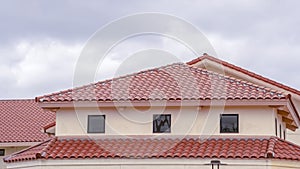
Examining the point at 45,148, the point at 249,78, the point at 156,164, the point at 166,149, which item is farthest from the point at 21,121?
the point at 156,164

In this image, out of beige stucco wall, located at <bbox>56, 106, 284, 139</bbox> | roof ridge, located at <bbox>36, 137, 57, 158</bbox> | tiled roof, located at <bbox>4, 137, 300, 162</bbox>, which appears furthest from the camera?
beige stucco wall, located at <bbox>56, 106, 284, 139</bbox>

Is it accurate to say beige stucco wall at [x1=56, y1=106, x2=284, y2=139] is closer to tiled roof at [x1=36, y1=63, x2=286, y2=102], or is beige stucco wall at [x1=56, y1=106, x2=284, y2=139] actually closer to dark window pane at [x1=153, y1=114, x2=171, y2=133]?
dark window pane at [x1=153, y1=114, x2=171, y2=133]

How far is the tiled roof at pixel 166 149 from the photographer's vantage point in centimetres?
1928

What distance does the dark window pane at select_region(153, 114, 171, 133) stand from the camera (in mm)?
21041

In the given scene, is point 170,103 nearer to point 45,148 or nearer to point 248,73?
point 45,148

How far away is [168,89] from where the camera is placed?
2161cm

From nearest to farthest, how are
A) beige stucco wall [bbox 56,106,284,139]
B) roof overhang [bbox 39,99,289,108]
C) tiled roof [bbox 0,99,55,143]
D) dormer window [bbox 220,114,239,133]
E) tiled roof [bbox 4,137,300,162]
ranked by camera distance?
1. tiled roof [bbox 4,137,300,162]
2. roof overhang [bbox 39,99,289,108]
3. beige stucco wall [bbox 56,106,284,139]
4. dormer window [bbox 220,114,239,133]
5. tiled roof [bbox 0,99,55,143]

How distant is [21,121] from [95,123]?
15837 mm

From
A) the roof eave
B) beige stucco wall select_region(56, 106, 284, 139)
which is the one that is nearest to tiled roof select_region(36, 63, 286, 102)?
the roof eave

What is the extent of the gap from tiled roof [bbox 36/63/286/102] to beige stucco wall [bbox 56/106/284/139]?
455mm

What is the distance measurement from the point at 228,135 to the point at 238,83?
216cm

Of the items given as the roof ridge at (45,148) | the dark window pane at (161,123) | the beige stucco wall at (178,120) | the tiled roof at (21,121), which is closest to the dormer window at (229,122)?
the beige stucco wall at (178,120)

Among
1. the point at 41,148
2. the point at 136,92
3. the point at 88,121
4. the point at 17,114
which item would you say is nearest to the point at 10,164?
the point at 41,148

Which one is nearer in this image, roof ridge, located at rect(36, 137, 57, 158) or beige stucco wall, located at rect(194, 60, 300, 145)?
roof ridge, located at rect(36, 137, 57, 158)
